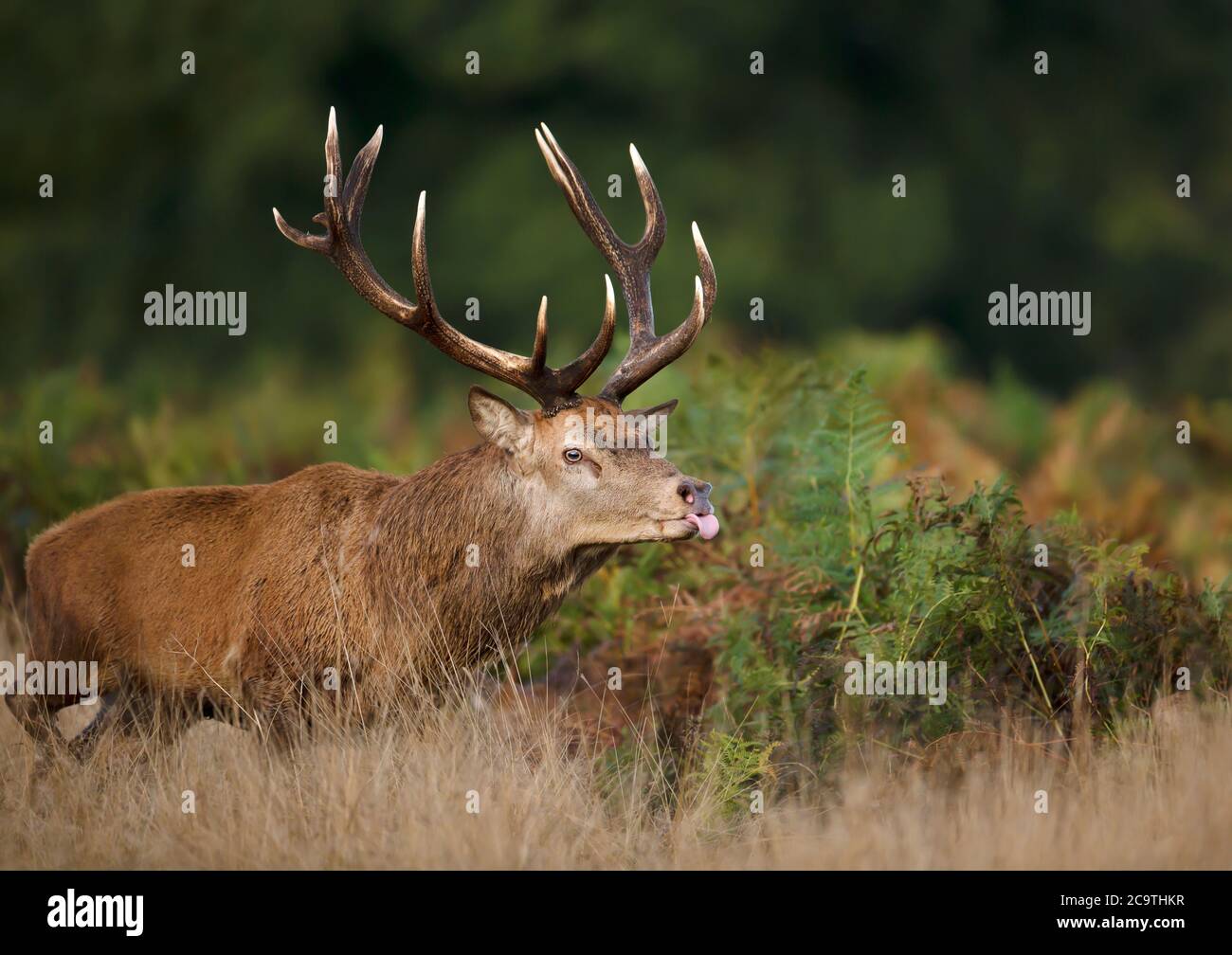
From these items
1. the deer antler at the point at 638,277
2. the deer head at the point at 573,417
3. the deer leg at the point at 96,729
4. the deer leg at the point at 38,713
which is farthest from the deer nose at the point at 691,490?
the deer leg at the point at 38,713

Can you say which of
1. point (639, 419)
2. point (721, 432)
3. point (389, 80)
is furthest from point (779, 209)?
point (639, 419)

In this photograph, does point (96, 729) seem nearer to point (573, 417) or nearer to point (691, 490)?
point (573, 417)

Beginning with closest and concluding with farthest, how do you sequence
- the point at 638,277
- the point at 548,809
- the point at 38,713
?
the point at 548,809 → the point at 38,713 → the point at 638,277

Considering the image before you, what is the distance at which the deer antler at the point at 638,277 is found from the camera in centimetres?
584

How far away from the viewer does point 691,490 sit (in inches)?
213

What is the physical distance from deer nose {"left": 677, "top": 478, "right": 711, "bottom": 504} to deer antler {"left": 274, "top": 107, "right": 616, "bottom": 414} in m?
0.56

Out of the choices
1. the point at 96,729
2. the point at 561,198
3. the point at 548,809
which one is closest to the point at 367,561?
the point at 96,729

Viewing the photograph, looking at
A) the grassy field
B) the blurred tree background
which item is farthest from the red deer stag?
the blurred tree background

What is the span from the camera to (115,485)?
967cm

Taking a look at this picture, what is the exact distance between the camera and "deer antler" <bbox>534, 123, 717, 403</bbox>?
584 centimetres

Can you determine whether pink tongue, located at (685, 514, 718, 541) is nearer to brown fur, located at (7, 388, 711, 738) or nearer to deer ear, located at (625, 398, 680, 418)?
brown fur, located at (7, 388, 711, 738)

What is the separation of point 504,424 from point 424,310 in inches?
20.8

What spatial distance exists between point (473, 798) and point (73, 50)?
51.3ft

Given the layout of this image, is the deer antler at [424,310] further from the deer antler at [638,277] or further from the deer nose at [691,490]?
the deer nose at [691,490]
